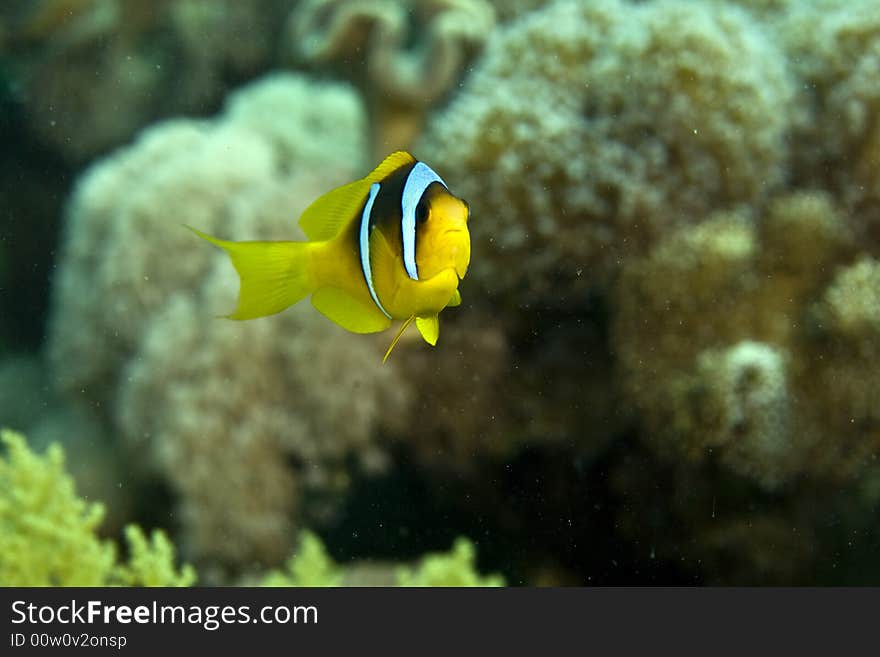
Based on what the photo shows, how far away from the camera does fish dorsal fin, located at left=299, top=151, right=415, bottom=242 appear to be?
1.25 metres

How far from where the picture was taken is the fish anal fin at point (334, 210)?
1306 millimetres

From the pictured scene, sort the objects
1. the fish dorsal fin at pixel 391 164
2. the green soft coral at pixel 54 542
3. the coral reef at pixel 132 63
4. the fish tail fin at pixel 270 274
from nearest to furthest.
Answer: the fish dorsal fin at pixel 391 164 → the fish tail fin at pixel 270 274 → the green soft coral at pixel 54 542 → the coral reef at pixel 132 63

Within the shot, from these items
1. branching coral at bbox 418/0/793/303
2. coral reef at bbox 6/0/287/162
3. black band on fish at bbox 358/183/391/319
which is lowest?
black band on fish at bbox 358/183/391/319

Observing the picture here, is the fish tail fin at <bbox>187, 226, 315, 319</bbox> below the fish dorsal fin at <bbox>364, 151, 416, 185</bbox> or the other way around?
below


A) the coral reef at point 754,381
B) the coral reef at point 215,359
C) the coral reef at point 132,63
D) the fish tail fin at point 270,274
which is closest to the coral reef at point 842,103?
the coral reef at point 754,381

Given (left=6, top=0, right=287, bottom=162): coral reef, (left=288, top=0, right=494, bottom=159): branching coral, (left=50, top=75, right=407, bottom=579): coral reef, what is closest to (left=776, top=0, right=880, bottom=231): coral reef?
(left=288, top=0, right=494, bottom=159): branching coral

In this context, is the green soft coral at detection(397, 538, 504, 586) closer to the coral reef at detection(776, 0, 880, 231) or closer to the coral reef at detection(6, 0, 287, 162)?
the coral reef at detection(776, 0, 880, 231)

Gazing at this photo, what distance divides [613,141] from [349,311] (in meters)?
1.55

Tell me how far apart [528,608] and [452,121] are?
63.6 inches

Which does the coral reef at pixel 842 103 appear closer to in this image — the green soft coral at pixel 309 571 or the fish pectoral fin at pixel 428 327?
the fish pectoral fin at pixel 428 327

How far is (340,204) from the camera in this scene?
1353 mm

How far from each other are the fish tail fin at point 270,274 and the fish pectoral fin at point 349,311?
0.03 m

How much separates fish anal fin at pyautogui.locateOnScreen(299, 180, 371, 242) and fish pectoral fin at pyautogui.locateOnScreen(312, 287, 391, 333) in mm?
105

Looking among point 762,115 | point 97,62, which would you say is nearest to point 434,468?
point 762,115
